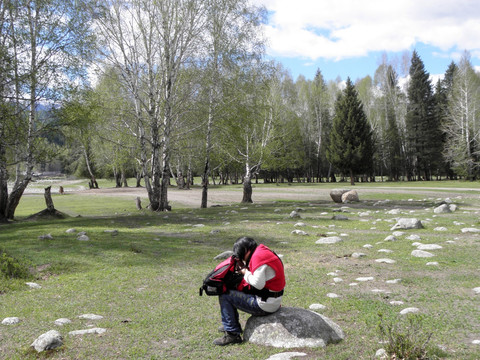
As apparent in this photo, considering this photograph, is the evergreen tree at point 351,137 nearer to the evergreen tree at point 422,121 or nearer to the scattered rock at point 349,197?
the evergreen tree at point 422,121

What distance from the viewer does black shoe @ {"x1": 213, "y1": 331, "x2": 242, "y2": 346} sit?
490cm

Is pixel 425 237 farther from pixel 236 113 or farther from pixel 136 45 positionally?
pixel 136 45

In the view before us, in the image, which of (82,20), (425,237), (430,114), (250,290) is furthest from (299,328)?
(430,114)

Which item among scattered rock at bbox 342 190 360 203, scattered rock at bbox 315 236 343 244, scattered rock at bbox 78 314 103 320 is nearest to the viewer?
scattered rock at bbox 78 314 103 320

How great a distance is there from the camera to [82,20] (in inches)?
776

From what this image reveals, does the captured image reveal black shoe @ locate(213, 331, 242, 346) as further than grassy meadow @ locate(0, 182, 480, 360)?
Yes

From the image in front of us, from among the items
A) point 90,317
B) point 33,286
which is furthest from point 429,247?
point 33,286

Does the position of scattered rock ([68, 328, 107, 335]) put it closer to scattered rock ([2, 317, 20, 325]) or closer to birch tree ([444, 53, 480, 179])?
scattered rock ([2, 317, 20, 325])

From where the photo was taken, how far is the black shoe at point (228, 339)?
193 inches

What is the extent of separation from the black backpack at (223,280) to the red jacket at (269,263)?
33cm

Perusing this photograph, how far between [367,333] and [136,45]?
2138cm

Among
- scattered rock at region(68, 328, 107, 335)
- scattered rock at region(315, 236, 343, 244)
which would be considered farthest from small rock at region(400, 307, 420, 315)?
scattered rock at region(315, 236, 343, 244)

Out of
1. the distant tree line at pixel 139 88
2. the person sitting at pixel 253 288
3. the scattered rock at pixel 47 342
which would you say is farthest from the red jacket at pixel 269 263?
the distant tree line at pixel 139 88

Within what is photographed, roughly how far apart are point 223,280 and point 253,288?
1.38 ft
